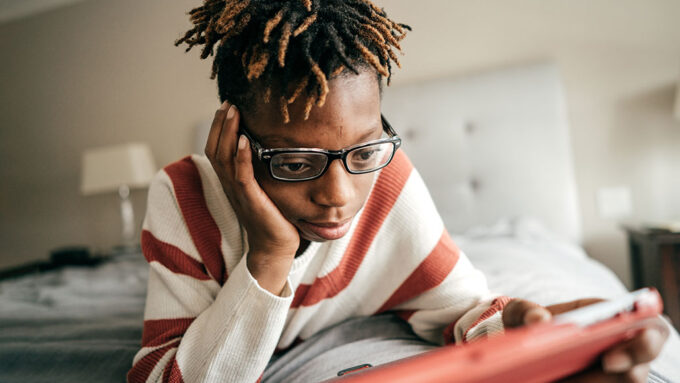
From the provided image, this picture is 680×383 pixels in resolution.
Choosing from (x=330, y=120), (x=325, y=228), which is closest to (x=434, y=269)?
(x=325, y=228)

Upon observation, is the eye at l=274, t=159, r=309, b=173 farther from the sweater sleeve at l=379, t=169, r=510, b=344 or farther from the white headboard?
the white headboard

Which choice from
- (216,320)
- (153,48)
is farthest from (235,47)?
(153,48)

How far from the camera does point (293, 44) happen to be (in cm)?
54

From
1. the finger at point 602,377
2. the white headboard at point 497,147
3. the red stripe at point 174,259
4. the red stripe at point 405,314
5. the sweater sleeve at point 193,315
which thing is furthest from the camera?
the white headboard at point 497,147

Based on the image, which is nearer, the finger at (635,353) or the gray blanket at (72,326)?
the finger at (635,353)

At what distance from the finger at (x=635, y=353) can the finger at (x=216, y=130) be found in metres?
A: 0.52

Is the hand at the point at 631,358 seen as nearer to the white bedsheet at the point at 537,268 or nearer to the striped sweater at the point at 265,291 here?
the striped sweater at the point at 265,291

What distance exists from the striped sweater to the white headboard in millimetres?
1138

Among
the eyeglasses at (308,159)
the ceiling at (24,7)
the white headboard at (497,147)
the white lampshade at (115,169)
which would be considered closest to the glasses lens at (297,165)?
the eyeglasses at (308,159)

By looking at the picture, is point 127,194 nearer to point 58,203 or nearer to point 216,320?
point 58,203

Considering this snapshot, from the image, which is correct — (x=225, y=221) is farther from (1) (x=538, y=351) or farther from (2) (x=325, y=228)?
(1) (x=538, y=351)

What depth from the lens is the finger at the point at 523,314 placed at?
44 cm

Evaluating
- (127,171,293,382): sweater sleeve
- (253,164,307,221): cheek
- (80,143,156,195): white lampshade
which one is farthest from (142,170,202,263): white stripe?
(80,143,156,195): white lampshade

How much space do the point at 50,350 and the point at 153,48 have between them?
6.24 ft
